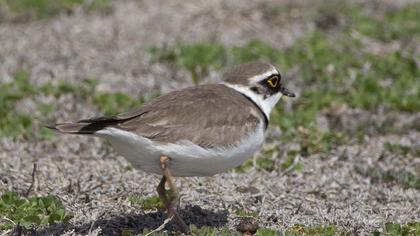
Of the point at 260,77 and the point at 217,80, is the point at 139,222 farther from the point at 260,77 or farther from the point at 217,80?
the point at 217,80

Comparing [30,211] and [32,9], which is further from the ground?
[32,9]

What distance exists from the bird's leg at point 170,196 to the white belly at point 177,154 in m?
0.06

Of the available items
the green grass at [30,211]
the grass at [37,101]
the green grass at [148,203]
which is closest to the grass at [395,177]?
the green grass at [148,203]

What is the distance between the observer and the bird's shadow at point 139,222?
6293 mm

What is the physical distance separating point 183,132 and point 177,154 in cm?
19

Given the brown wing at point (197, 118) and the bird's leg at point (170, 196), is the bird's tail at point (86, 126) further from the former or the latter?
the bird's leg at point (170, 196)

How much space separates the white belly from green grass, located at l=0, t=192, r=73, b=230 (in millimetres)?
747

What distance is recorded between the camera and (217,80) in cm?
1023

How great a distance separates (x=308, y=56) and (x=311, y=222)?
4.52 m

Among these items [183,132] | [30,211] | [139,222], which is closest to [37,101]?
[30,211]

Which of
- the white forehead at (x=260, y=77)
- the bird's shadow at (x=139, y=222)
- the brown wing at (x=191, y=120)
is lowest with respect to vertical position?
the bird's shadow at (x=139, y=222)

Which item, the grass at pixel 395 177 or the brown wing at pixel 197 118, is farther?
the grass at pixel 395 177

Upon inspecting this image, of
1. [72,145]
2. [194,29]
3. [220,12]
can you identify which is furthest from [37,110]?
[220,12]

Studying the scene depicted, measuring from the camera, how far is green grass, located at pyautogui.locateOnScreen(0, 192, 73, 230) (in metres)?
6.23
